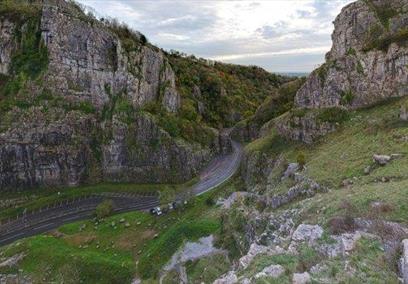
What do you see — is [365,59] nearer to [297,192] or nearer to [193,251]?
[297,192]

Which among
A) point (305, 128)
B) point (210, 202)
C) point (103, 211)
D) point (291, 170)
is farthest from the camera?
point (103, 211)

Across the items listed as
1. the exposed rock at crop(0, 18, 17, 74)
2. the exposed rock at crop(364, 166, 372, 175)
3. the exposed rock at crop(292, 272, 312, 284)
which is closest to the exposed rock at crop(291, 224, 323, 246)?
the exposed rock at crop(292, 272, 312, 284)

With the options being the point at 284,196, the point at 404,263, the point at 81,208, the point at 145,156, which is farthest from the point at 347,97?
the point at 81,208

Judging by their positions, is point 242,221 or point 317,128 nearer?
point 242,221

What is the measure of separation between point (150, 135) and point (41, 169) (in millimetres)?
28238

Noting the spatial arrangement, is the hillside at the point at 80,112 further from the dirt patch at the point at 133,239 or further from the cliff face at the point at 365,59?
the cliff face at the point at 365,59

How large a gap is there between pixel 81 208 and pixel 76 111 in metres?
27.2

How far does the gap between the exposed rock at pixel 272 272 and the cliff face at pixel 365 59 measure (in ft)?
151

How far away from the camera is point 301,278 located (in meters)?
17.4

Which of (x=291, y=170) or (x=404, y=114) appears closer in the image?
(x=404, y=114)

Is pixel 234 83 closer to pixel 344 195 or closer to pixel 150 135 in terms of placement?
pixel 150 135

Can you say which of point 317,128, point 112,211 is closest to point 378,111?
point 317,128

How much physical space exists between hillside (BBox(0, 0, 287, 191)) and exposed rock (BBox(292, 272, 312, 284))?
8021 cm

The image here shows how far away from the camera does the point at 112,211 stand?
80188 millimetres
